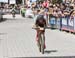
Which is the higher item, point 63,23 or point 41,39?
point 41,39

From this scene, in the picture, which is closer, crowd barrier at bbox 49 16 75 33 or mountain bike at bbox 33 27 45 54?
mountain bike at bbox 33 27 45 54

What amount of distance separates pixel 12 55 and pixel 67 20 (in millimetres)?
9859

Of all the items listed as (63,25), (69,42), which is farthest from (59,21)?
(69,42)

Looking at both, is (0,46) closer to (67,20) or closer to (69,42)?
(69,42)

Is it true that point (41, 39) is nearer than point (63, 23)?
Yes

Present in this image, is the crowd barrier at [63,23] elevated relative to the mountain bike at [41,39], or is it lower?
lower

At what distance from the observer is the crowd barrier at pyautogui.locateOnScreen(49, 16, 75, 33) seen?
22.4 meters

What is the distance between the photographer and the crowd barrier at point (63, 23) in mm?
22350

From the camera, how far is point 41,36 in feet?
47.3

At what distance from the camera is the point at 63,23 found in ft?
→ 79.6

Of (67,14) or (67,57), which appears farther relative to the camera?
(67,14)

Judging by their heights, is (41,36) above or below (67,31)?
above

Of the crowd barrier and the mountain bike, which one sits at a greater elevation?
the mountain bike

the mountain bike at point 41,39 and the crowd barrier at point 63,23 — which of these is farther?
the crowd barrier at point 63,23
